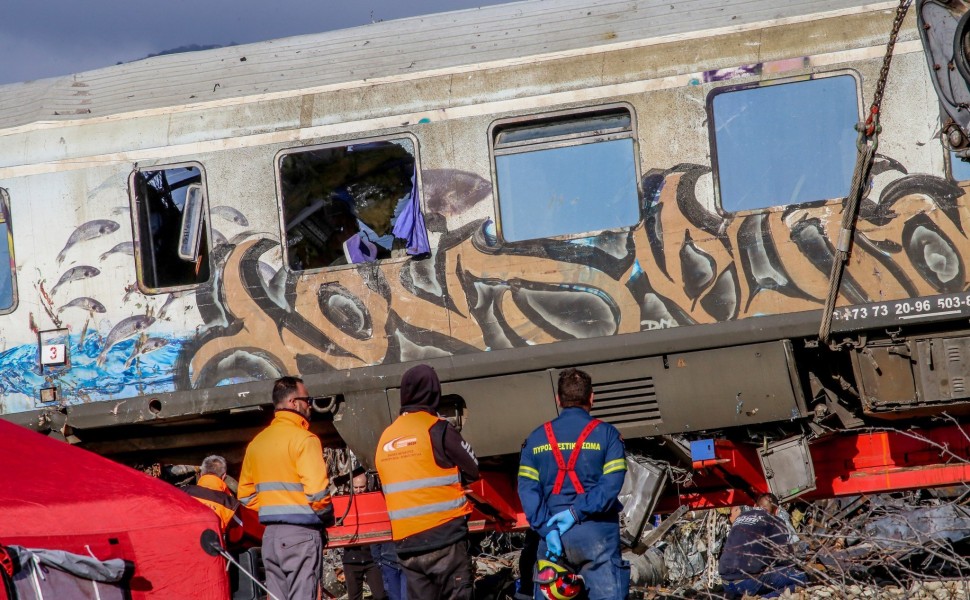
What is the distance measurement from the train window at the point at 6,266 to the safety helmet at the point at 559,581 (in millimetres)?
4643

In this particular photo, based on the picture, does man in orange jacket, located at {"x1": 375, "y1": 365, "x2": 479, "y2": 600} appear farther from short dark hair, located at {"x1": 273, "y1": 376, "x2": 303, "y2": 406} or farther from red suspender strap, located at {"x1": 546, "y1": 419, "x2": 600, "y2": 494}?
short dark hair, located at {"x1": 273, "y1": 376, "x2": 303, "y2": 406}

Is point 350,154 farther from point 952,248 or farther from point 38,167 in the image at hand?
point 952,248

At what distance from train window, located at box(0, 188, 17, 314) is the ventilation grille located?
4.32m

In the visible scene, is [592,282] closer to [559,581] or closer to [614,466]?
[614,466]

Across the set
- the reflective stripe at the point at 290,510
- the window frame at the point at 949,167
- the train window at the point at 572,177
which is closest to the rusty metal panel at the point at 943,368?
the window frame at the point at 949,167

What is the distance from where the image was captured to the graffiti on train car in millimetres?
7516

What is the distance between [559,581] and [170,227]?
4.14 m

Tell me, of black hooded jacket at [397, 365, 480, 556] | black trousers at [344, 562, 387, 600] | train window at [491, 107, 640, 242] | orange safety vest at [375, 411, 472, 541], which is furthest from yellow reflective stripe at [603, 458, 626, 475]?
black trousers at [344, 562, 387, 600]

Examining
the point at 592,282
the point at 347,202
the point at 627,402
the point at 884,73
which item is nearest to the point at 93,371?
the point at 347,202

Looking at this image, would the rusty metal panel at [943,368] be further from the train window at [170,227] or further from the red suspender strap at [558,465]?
the train window at [170,227]

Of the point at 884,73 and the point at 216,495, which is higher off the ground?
the point at 884,73

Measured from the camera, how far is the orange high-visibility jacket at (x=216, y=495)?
7340 mm

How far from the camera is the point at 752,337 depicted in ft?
24.7

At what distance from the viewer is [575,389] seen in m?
6.24
